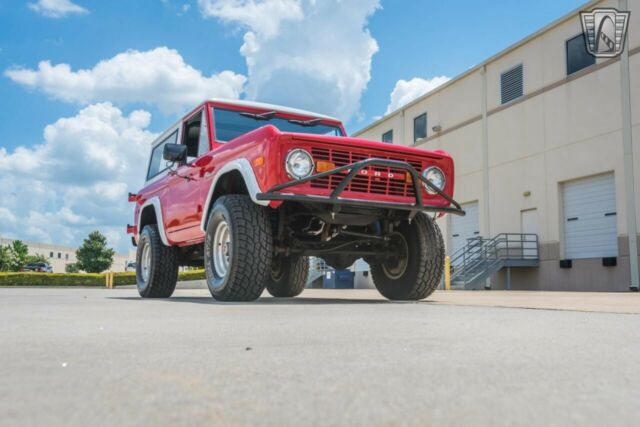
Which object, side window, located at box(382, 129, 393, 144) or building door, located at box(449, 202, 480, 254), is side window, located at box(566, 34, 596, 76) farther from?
side window, located at box(382, 129, 393, 144)

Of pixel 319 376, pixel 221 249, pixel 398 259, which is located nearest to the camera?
pixel 319 376

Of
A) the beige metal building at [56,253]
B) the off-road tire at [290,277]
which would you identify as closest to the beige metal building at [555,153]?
the off-road tire at [290,277]

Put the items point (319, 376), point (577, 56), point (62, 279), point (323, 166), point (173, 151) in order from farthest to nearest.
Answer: point (62, 279) < point (577, 56) < point (173, 151) < point (323, 166) < point (319, 376)

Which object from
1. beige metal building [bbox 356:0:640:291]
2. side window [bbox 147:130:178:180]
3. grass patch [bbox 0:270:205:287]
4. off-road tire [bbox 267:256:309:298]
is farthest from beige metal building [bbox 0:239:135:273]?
off-road tire [bbox 267:256:309:298]

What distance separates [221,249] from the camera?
6.40 m

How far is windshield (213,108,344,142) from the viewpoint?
24.0ft

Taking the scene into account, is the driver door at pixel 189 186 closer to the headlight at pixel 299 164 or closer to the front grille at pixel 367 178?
the headlight at pixel 299 164

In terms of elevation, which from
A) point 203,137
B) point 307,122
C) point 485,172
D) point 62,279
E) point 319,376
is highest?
point 485,172

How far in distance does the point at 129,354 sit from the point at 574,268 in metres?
19.5

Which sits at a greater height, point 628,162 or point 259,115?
point 628,162

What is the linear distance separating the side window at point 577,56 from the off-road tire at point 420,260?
15201 millimetres

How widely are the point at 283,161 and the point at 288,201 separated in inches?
32.7

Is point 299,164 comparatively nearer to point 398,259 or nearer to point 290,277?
point 398,259

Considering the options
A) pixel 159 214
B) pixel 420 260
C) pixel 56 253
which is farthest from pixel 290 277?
pixel 56 253
